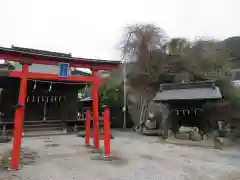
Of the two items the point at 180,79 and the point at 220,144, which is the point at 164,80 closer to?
the point at 180,79

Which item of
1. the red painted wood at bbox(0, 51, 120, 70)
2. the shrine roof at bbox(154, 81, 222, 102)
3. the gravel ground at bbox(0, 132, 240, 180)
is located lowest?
the gravel ground at bbox(0, 132, 240, 180)

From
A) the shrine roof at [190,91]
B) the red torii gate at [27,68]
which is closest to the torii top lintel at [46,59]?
the red torii gate at [27,68]

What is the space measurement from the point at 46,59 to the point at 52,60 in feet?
0.77

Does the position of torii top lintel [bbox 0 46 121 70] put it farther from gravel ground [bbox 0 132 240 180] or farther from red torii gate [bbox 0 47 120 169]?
gravel ground [bbox 0 132 240 180]

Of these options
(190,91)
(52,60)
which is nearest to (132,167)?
(52,60)

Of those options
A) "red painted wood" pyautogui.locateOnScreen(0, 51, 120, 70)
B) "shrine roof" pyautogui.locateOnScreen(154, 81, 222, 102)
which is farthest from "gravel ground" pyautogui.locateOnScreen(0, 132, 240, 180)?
"shrine roof" pyautogui.locateOnScreen(154, 81, 222, 102)

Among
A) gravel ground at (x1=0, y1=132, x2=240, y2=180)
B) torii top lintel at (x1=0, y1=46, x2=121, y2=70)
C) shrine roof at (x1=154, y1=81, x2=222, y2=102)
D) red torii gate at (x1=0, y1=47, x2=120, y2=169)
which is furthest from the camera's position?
shrine roof at (x1=154, y1=81, x2=222, y2=102)

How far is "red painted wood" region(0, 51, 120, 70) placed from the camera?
24.0 feet

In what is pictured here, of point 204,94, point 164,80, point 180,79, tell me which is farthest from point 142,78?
point 204,94

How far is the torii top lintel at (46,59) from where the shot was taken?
725 cm

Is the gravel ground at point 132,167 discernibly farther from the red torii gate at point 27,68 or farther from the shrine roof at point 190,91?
the shrine roof at point 190,91

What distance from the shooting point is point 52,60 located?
821 cm

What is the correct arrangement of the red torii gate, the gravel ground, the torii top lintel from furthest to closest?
the torii top lintel, the red torii gate, the gravel ground

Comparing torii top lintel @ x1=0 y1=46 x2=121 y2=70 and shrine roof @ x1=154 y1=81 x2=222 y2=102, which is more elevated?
torii top lintel @ x1=0 y1=46 x2=121 y2=70
